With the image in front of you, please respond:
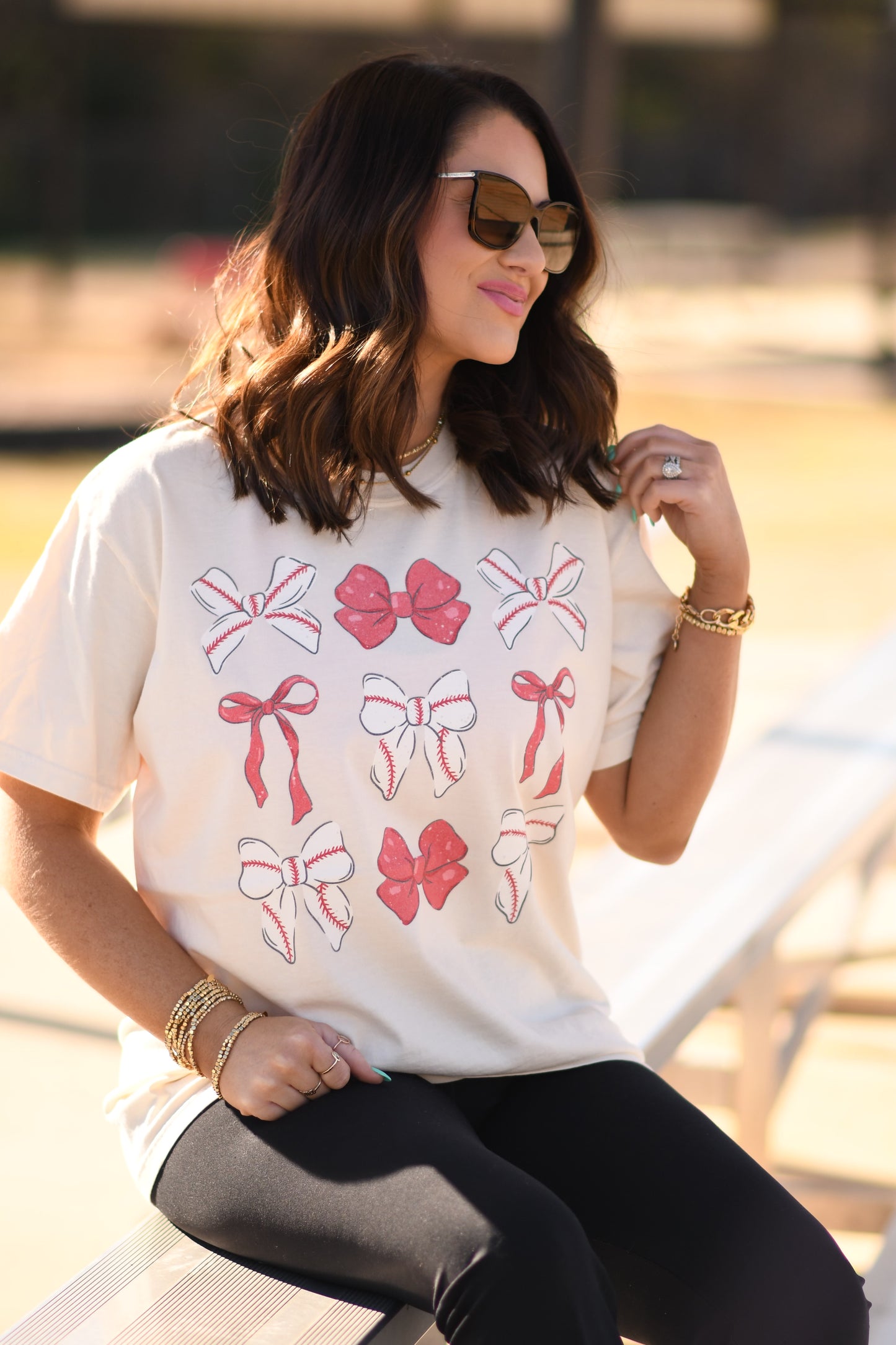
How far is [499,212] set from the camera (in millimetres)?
1660

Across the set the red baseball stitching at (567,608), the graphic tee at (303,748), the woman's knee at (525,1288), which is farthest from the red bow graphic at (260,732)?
the woman's knee at (525,1288)

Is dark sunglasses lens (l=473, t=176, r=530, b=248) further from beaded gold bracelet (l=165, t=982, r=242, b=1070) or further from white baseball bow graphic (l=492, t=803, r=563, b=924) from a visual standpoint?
beaded gold bracelet (l=165, t=982, r=242, b=1070)

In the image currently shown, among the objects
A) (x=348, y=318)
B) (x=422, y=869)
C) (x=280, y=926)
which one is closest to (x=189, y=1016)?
(x=280, y=926)

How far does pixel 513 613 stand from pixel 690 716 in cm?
29

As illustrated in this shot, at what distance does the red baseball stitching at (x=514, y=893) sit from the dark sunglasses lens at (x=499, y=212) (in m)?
0.67

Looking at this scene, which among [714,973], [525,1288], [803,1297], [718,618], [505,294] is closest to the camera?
[525,1288]

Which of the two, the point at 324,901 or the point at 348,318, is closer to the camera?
the point at 324,901

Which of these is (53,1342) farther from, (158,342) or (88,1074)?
(158,342)

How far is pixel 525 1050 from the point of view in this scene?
162 cm

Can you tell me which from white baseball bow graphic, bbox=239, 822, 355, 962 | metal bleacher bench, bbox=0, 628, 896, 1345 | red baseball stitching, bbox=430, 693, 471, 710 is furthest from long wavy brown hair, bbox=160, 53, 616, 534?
metal bleacher bench, bbox=0, 628, 896, 1345

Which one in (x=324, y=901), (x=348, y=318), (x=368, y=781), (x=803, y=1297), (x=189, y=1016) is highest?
(x=348, y=318)

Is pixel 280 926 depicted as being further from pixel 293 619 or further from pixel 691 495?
pixel 691 495

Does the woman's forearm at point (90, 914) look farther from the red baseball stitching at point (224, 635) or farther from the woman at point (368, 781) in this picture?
the red baseball stitching at point (224, 635)

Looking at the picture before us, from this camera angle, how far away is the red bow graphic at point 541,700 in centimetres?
162
